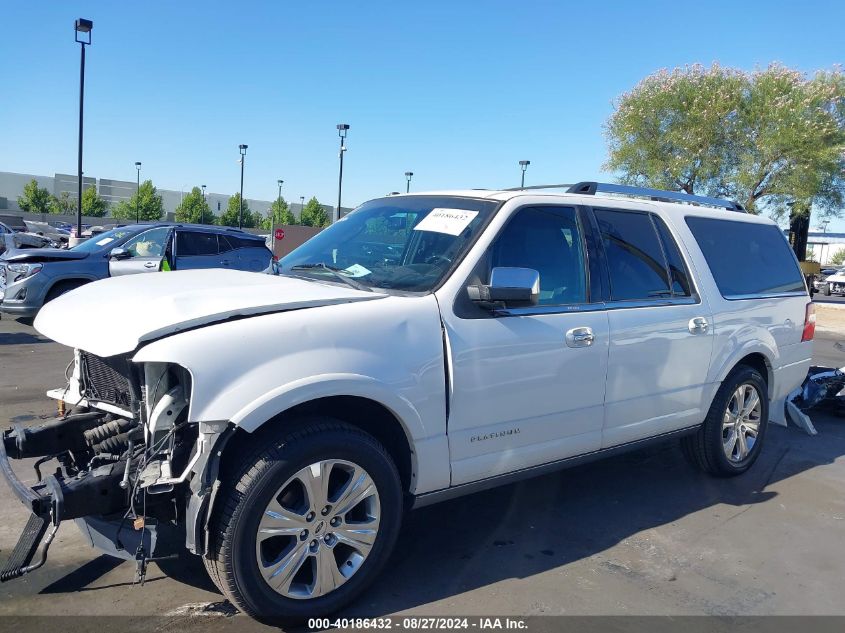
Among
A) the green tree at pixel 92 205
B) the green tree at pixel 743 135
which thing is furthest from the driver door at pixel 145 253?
the green tree at pixel 92 205

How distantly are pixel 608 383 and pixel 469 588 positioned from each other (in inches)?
55.3

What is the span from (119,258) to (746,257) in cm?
935

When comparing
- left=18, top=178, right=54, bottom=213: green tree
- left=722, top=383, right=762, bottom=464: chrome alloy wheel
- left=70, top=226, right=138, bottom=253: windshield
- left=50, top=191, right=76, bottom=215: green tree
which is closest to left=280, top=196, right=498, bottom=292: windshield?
left=722, top=383, right=762, bottom=464: chrome alloy wheel

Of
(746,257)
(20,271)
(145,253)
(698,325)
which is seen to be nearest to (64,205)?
(145,253)

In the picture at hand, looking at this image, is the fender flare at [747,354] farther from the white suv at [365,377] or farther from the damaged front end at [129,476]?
the damaged front end at [129,476]

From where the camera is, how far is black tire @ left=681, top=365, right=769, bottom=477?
4.91 meters

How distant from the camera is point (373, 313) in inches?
123

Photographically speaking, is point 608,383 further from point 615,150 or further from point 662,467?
point 615,150

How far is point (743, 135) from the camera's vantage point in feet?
78.0

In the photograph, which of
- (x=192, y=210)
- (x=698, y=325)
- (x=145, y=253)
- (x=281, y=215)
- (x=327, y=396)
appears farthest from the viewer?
(x=281, y=215)

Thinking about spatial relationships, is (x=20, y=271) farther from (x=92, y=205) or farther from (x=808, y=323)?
(x=92, y=205)

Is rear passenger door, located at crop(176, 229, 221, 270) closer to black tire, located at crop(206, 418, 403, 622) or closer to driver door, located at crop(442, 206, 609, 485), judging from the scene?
driver door, located at crop(442, 206, 609, 485)

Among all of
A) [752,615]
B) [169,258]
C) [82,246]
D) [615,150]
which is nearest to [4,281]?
[82,246]

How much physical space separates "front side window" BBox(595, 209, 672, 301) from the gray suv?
611 centimetres
